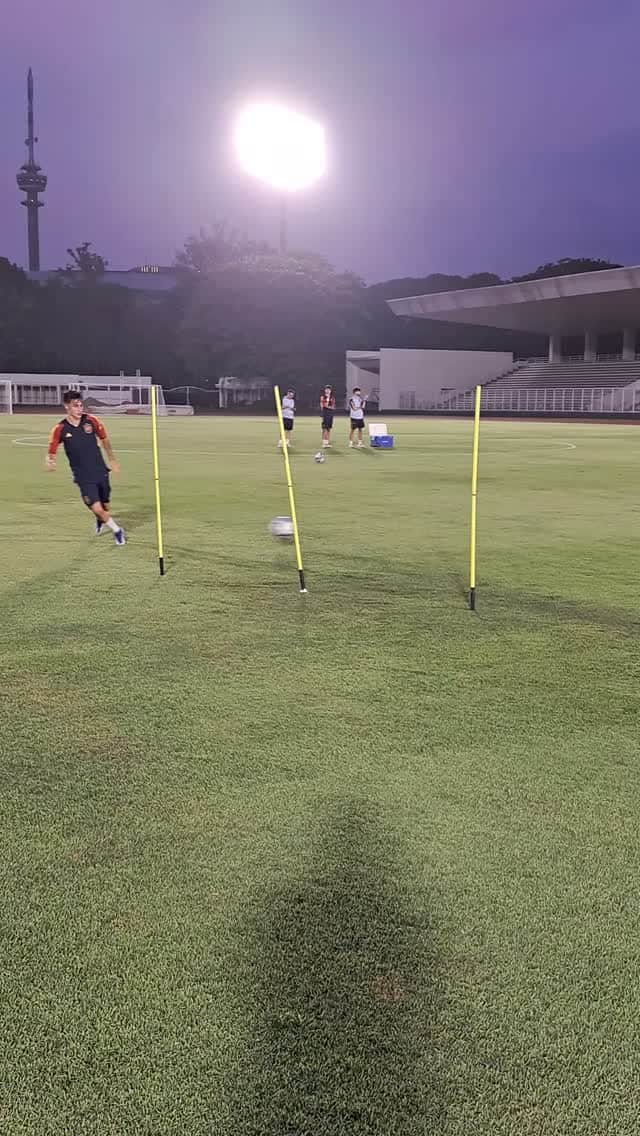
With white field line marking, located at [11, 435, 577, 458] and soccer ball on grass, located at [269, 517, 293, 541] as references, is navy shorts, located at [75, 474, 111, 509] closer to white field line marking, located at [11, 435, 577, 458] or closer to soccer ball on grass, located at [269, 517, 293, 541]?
soccer ball on grass, located at [269, 517, 293, 541]

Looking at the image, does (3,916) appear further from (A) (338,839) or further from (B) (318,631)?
(B) (318,631)

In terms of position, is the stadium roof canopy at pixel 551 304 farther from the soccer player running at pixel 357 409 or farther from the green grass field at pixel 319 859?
the green grass field at pixel 319 859

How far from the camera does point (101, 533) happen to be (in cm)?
1192

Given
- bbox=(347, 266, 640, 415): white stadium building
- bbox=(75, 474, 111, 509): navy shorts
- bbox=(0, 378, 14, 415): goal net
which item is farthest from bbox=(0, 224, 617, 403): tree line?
bbox=(75, 474, 111, 509): navy shorts

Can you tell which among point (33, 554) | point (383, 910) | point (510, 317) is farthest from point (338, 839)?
point (510, 317)

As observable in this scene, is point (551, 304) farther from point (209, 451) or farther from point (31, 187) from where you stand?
point (31, 187)

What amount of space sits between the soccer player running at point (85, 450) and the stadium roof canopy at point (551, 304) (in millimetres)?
59355

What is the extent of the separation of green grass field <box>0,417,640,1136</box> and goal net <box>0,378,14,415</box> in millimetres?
62169

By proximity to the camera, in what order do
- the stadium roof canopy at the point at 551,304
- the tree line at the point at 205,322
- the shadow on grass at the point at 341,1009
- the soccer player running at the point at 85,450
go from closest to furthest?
the shadow on grass at the point at 341,1009
the soccer player running at the point at 85,450
the stadium roof canopy at the point at 551,304
the tree line at the point at 205,322

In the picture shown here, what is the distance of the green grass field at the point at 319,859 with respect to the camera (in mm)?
2549

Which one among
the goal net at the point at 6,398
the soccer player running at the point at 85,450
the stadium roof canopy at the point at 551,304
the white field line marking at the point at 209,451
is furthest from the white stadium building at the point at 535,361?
the soccer player running at the point at 85,450

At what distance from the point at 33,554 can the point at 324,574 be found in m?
3.77

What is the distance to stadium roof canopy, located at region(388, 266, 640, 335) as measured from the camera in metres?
→ 63.7

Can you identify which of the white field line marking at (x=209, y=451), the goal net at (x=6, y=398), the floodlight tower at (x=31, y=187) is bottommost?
the white field line marking at (x=209, y=451)
